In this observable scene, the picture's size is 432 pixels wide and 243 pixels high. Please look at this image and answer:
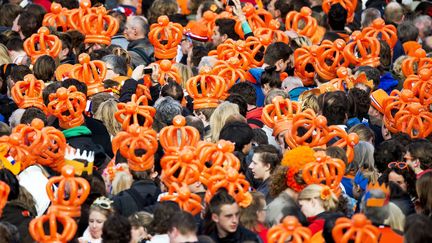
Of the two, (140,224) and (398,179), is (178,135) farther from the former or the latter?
(398,179)

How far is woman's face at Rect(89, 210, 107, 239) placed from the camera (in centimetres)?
1149

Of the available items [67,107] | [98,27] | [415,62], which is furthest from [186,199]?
[98,27]

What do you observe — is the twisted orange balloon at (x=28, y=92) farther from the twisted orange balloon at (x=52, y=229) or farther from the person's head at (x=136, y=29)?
the twisted orange balloon at (x=52, y=229)

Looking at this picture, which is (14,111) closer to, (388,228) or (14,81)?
(14,81)

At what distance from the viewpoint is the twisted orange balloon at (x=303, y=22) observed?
1766 centimetres

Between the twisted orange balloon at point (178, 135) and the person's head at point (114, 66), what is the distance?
254 centimetres

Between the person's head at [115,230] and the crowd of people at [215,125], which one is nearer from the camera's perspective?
the person's head at [115,230]

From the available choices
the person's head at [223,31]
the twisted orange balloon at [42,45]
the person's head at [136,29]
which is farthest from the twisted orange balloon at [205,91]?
the person's head at [136,29]

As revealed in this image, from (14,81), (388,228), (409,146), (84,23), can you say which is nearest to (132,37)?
(84,23)

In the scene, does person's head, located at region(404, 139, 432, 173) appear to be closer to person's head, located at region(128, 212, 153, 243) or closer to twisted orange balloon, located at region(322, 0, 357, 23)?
person's head, located at region(128, 212, 153, 243)

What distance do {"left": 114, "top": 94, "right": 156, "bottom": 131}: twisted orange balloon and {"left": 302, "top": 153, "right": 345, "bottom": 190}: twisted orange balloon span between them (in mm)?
1835

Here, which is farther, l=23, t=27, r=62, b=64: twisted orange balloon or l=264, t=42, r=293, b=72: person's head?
l=23, t=27, r=62, b=64: twisted orange balloon

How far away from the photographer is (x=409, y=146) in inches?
501

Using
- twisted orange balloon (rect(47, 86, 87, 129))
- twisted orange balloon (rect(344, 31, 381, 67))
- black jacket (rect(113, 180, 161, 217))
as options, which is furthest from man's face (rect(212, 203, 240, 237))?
twisted orange balloon (rect(344, 31, 381, 67))
